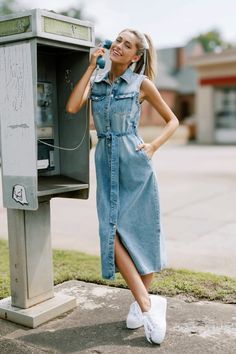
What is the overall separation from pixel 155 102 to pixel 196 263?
208 cm

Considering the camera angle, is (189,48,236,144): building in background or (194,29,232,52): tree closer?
(189,48,236,144): building in background

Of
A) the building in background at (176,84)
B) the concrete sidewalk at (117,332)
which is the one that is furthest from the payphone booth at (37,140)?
the building in background at (176,84)

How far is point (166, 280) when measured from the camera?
13.1 feet

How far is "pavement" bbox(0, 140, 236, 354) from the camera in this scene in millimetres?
2869

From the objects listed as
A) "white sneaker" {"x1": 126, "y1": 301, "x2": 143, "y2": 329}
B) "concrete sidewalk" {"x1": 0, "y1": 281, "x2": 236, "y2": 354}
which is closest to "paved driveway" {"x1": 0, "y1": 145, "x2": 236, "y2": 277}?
"concrete sidewalk" {"x1": 0, "y1": 281, "x2": 236, "y2": 354}

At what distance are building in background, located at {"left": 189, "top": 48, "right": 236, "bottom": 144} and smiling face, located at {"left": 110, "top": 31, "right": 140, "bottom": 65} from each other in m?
21.5

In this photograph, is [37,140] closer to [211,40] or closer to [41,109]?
[41,109]

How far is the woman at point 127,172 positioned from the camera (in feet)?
9.72

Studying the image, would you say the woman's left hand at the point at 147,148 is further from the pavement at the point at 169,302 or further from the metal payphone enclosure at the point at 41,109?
the pavement at the point at 169,302

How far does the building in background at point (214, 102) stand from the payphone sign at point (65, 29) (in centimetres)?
2137

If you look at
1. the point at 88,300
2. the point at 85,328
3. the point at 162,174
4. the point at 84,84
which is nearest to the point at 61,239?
the point at 88,300

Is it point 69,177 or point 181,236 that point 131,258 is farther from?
point 181,236

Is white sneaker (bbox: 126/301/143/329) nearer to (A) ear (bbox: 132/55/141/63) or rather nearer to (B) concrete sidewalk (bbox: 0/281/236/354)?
(B) concrete sidewalk (bbox: 0/281/236/354)

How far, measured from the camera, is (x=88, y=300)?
362 cm
